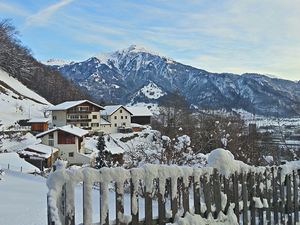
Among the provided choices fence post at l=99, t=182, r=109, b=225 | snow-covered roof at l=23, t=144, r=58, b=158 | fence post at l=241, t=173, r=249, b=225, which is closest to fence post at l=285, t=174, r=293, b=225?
fence post at l=241, t=173, r=249, b=225

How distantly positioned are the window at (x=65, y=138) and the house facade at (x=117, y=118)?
22.4 m

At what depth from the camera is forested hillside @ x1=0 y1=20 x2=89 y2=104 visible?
89438 millimetres

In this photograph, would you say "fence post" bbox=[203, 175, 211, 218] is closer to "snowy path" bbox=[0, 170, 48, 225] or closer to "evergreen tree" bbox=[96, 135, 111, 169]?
"snowy path" bbox=[0, 170, 48, 225]

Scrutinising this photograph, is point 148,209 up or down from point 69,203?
down

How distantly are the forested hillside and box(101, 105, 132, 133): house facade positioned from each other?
31701 millimetres

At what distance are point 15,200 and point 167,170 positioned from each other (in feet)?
33.3

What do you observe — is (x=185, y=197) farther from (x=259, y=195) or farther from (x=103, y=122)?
(x=103, y=122)

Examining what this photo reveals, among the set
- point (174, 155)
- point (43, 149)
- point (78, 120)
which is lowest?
point (43, 149)

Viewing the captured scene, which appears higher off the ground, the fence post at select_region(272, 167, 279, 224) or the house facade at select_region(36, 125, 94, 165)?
the fence post at select_region(272, 167, 279, 224)

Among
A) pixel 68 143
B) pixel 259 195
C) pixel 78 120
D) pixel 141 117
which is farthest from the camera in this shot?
pixel 141 117

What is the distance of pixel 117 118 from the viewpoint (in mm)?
72500

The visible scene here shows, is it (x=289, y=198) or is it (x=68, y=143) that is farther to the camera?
(x=68, y=143)

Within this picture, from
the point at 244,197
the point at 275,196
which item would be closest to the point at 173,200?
the point at 244,197

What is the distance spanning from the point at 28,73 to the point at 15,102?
95.8ft
